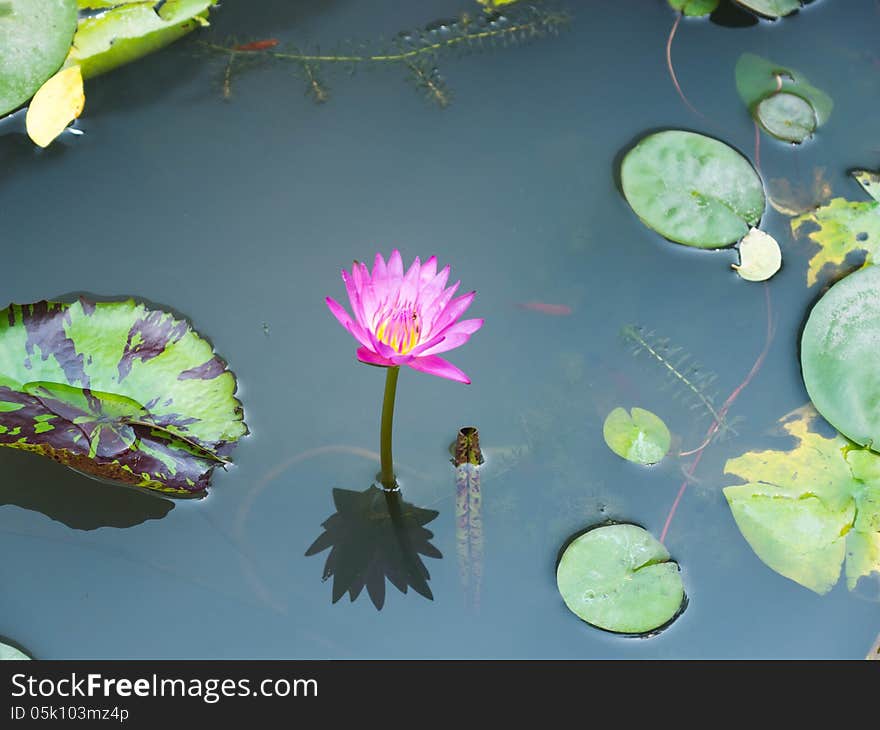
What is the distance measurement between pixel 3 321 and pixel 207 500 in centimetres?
59

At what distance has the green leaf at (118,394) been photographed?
1.92 m

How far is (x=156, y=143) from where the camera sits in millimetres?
2510

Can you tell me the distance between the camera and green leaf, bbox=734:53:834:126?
8.67ft

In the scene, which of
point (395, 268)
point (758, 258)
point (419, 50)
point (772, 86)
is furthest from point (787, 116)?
point (395, 268)

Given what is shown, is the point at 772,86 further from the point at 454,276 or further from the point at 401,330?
the point at 401,330

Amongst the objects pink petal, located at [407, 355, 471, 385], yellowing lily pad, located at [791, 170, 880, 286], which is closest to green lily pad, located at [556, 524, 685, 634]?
pink petal, located at [407, 355, 471, 385]

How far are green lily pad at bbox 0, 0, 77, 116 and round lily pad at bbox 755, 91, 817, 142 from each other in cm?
193

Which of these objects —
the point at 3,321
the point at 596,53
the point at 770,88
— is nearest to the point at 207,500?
the point at 3,321

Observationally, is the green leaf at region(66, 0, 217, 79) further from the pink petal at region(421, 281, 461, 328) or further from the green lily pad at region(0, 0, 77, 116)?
the pink petal at region(421, 281, 461, 328)

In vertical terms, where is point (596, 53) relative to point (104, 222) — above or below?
above

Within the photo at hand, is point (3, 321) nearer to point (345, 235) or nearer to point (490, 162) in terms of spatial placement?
point (345, 235)

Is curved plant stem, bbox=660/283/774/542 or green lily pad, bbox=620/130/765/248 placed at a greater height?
green lily pad, bbox=620/130/765/248

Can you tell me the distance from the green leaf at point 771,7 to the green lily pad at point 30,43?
1972mm

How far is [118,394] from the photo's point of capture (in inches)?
78.5
